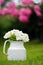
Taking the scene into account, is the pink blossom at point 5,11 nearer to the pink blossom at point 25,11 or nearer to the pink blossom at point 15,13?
the pink blossom at point 15,13

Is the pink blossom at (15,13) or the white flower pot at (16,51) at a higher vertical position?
the pink blossom at (15,13)

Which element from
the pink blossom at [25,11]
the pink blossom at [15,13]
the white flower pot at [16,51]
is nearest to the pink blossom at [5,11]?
the pink blossom at [15,13]

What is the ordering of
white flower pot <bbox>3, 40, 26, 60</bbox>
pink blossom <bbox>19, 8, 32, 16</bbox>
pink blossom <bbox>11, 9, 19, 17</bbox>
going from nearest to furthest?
white flower pot <bbox>3, 40, 26, 60</bbox> → pink blossom <bbox>19, 8, 32, 16</bbox> → pink blossom <bbox>11, 9, 19, 17</bbox>

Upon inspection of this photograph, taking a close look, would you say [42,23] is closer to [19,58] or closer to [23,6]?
[23,6]

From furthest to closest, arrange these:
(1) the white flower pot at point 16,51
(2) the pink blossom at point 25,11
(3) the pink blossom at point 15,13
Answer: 1. (3) the pink blossom at point 15,13
2. (2) the pink blossom at point 25,11
3. (1) the white flower pot at point 16,51

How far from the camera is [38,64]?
4410 millimetres

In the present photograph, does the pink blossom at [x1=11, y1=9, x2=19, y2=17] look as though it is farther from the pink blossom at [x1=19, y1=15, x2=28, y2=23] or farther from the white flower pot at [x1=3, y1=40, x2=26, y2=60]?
the white flower pot at [x1=3, y1=40, x2=26, y2=60]

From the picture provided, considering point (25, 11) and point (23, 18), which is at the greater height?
point (25, 11)

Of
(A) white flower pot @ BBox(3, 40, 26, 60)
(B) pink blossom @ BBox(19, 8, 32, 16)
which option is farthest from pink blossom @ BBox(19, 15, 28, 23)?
(A) white flower pot @ BBox(3, 40, 26, 60)

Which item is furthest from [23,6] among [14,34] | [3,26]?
[14,34]

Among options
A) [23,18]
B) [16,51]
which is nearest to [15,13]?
[23,18]

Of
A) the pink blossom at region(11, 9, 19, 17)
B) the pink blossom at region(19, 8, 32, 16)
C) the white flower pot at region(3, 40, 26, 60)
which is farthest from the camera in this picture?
the pink blossom at region(11, 9, 19, 17)

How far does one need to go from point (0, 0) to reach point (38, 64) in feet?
19.2

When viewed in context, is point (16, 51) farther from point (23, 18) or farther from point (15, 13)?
point (15, 13)
